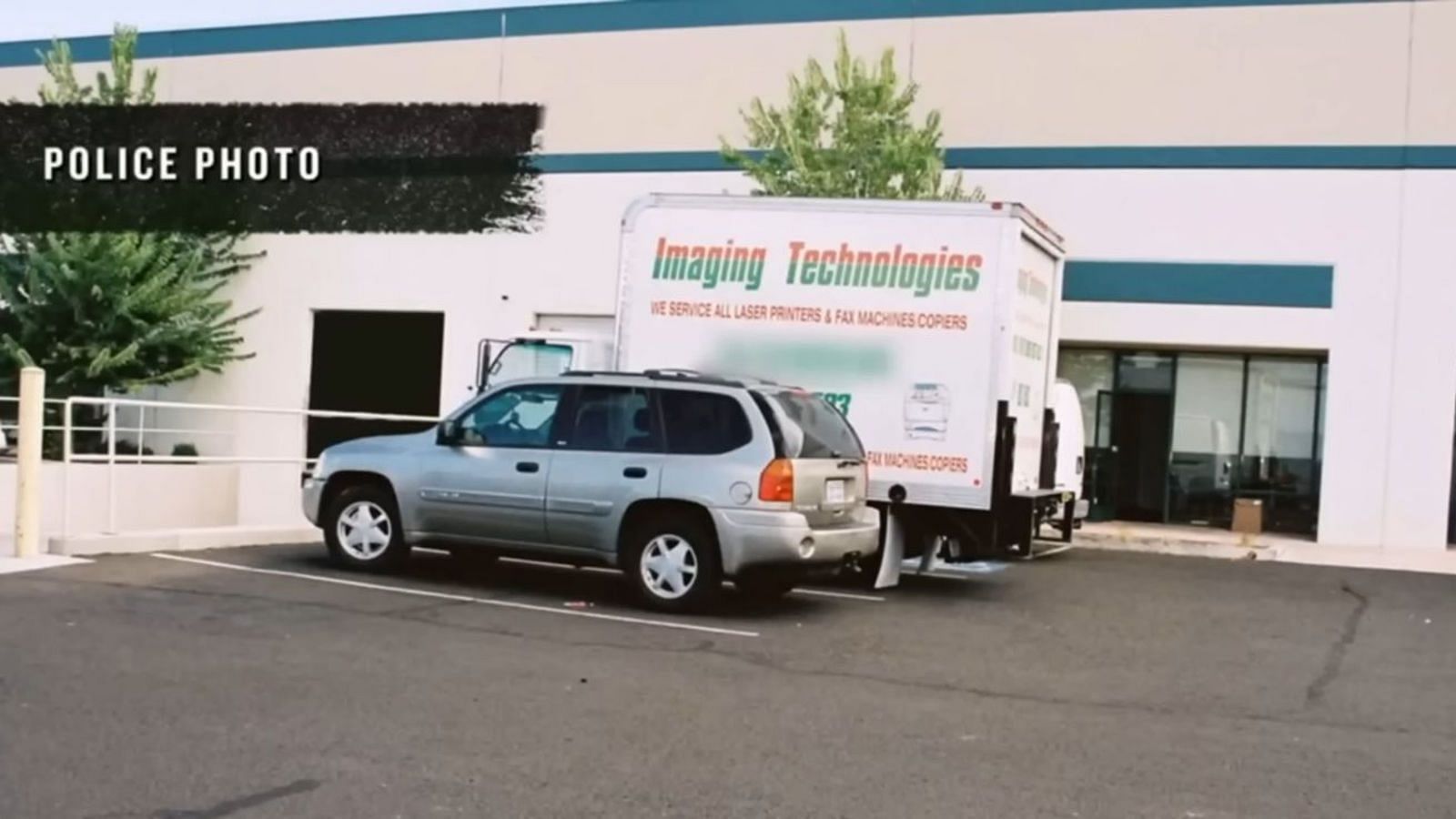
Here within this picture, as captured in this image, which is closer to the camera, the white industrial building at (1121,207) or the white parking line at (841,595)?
the white parking line at (841,595)

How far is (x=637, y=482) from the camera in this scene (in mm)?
10844

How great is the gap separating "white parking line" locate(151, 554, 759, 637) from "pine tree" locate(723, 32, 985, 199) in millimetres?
11489

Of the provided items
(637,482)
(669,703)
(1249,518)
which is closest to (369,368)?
(1249,518)

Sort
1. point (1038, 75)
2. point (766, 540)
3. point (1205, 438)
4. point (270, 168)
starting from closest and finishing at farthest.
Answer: point (766, 540)
point (1038, 75)
point (1205, 438)
point (270, 168)

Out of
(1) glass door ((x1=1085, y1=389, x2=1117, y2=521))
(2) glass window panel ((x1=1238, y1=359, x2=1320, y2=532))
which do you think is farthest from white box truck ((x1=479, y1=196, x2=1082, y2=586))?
(2) glass window panel ((x1=1238, y1=359, x2=1320, y2=532))

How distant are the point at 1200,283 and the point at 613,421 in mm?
14373

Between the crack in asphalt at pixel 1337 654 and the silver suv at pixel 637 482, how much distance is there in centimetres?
340

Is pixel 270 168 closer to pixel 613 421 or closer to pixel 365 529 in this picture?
pixel 365 529

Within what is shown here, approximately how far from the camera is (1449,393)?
21.6 meters

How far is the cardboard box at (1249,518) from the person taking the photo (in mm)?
23203

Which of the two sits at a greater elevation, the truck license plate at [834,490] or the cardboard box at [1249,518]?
the truck license plate at [834,490]

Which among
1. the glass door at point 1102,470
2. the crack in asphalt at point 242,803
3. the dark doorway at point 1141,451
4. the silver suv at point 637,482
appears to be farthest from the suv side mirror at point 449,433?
the dark doorway at point 1141,451

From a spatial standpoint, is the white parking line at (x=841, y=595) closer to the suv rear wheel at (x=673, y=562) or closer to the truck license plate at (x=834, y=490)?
the truck license plate at (x=834, y=490)

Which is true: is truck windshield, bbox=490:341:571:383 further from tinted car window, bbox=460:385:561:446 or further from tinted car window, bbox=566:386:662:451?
tinted car window, bbox=566:386:662:451
